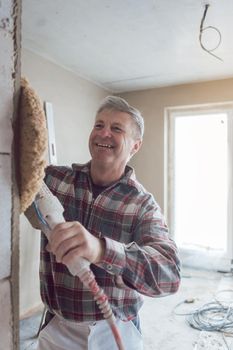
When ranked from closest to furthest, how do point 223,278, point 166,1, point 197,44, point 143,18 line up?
point 166,1 → point 143,18 → point 197,44 → point 223,278

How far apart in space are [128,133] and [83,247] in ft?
2.87

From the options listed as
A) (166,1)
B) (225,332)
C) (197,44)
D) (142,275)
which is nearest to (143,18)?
(166,1)

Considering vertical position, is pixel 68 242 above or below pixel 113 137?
below

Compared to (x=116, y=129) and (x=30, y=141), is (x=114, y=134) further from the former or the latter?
(x=30, y=141)

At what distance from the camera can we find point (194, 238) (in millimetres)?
3801

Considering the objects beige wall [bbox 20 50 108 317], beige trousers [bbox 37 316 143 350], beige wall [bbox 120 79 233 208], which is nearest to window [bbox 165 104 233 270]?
beige wall [bbox 120 79 233 208]

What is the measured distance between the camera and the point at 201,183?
3742 millimetres

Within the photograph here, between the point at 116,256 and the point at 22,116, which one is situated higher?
the point at 22,116

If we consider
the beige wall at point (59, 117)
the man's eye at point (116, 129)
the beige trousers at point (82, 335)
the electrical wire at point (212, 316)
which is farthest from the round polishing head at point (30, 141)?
the electrical wire at point (212, 316)

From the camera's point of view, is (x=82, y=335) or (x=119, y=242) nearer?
(x=119, y=242)

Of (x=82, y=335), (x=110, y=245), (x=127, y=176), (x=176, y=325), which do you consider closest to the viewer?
(x=110, y=245)

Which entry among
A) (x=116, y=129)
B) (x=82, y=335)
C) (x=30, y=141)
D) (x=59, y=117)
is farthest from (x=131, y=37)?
(x=30, y=141)

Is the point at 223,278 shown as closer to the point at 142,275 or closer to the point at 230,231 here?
the point at 230,231

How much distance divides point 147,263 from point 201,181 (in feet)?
10.4
